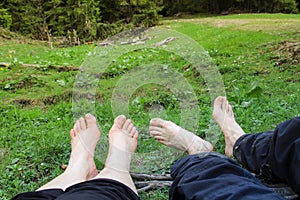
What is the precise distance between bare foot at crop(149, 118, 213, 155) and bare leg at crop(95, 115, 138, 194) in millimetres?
157

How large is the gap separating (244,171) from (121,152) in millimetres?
647

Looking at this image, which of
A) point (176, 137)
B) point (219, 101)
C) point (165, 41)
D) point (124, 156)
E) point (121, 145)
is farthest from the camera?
point (165, 41)

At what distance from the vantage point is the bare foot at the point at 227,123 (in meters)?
1.64

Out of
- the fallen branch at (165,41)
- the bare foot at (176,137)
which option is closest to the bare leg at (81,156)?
the bare foot at (176,137)

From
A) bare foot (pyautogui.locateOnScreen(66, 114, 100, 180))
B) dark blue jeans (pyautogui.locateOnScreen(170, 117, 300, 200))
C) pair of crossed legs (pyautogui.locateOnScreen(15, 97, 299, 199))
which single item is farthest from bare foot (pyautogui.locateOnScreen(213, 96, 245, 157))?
bare foot (pyautogui.locateOnScreen(66, 114, 100, 180))

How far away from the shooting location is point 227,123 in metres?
1.79

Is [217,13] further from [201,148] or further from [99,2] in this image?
[201,148]

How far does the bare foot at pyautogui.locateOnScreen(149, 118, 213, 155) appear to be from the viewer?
1628mm

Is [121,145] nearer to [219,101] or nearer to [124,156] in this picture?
[124,156]

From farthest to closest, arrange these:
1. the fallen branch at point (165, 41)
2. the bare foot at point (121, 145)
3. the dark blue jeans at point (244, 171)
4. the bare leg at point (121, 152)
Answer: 1. the fallen branch at point (165, 41)
2. the bare foot at point (121, 145)
3. the bare leg at point (121, 152)
4. the dark blue jeans at point (244, 171)

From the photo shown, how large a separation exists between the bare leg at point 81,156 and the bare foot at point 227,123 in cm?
66

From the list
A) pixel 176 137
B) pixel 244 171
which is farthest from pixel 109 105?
pixel 244 171

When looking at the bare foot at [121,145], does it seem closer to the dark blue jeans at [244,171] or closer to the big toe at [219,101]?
the dark blue jeans at [244,171]

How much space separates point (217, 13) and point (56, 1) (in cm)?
933
